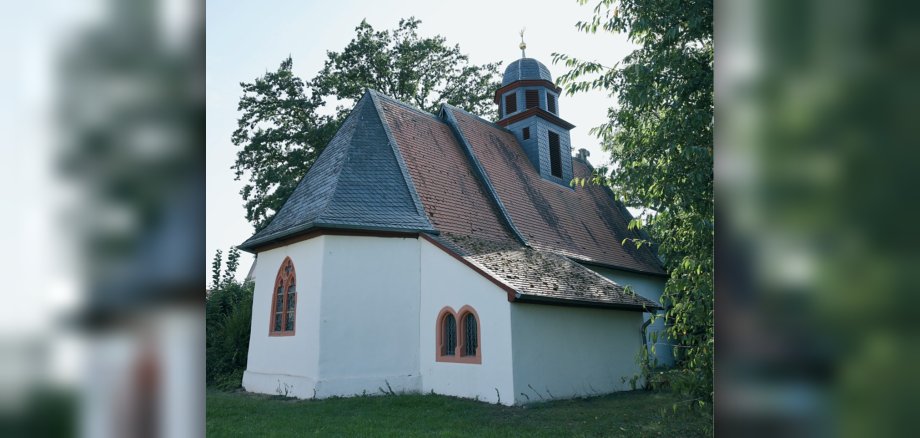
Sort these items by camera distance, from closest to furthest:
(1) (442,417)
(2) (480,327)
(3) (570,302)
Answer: (1) (442,417), (2) (480,327), (3) (570,302)

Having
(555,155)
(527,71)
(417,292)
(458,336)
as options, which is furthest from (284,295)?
(527,71)

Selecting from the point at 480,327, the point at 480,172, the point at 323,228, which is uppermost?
the point at 480,172

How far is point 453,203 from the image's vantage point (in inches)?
637

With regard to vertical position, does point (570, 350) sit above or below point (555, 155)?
below

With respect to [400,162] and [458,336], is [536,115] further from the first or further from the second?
[458,336]

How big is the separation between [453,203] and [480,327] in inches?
171

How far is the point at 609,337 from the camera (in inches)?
585

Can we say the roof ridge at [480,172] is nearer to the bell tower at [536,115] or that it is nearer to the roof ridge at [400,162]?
the roof ridge at [400,162]

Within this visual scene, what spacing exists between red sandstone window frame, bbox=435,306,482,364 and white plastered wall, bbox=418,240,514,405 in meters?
0.08

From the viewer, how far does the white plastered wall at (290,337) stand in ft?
44.2

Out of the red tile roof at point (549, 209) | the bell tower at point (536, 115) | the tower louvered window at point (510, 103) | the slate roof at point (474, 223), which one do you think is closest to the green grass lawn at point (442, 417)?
the slate roof at point (474, 223)

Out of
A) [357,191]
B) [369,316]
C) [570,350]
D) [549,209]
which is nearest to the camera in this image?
[570,350]
